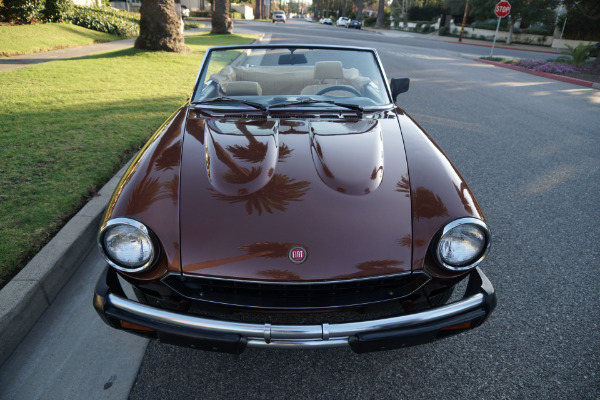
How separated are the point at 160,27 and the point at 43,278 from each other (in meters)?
10.8

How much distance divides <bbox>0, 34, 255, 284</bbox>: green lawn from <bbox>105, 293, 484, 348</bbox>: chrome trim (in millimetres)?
1372

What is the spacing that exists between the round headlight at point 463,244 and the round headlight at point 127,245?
4.07ft

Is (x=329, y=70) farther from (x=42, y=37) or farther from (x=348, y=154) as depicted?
(x=42, y=37)

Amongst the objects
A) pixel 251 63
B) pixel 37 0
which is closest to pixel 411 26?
pixel 37 0

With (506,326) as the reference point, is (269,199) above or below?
above

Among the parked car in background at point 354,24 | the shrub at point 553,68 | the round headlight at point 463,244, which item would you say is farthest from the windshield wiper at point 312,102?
the parked car in background at point 354,24

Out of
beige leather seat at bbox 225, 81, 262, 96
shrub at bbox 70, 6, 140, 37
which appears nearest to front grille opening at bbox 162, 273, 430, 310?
beige leather seat at bbox 225, 81, 262, 96

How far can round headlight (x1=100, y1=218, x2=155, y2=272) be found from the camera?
5.23 feet

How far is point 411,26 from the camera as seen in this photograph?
47625 mm

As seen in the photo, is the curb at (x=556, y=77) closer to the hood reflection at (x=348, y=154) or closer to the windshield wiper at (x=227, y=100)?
the hood reflection at (x=348, y=154)

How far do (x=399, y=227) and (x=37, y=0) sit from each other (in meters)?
18.5

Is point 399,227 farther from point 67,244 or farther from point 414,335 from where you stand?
point 67,244

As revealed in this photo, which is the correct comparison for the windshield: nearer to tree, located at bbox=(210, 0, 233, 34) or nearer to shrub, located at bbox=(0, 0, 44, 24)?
shrub, located at bbox=(0, 0, 44, 24)

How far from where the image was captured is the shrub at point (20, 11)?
13859mm
